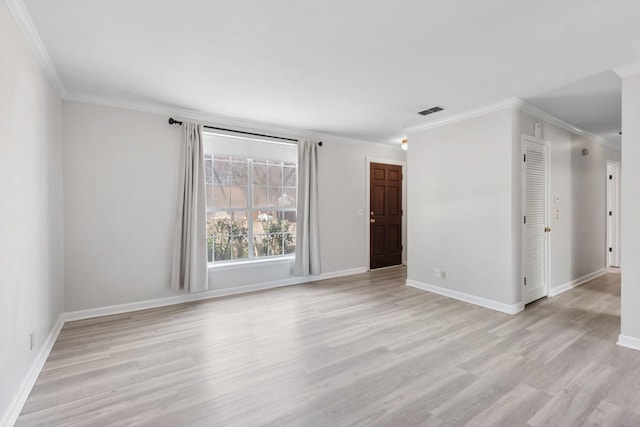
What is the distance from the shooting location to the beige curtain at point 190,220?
12.9 ft

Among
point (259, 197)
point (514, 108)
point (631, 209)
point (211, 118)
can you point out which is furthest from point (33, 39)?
point (631, 209)

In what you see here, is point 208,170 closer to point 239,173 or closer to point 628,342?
point 239,173

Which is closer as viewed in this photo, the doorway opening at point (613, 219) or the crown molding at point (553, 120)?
the crown molding at point (553, 120)

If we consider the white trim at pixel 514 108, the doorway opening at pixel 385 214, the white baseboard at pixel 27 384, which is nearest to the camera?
the white baseboard at pixel 27 384

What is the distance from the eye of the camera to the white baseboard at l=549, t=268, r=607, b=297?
4.30 metres

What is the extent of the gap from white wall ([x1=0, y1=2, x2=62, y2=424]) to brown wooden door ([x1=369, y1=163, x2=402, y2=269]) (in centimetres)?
462

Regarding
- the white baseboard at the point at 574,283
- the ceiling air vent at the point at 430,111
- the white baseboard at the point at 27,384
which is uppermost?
the ceiling air vent at the point at 430,111

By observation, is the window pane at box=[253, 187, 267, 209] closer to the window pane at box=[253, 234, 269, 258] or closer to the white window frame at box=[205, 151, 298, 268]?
the white window frame at box=[205, 151, 298, 268]

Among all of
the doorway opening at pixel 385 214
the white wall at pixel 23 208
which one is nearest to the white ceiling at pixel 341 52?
the white wall at pixel 23 208

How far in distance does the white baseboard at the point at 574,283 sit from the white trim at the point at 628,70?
2.78 m

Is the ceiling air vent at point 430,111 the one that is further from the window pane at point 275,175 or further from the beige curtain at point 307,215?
the window pane at point 275,175

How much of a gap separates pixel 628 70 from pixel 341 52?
2486mm

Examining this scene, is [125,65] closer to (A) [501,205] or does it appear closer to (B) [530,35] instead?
(B) [530,35]

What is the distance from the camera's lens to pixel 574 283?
15.4 feet
